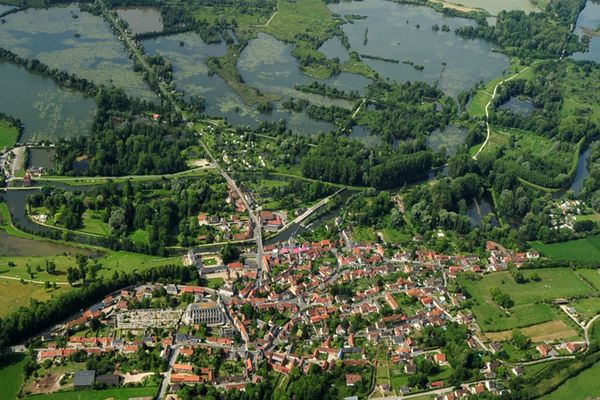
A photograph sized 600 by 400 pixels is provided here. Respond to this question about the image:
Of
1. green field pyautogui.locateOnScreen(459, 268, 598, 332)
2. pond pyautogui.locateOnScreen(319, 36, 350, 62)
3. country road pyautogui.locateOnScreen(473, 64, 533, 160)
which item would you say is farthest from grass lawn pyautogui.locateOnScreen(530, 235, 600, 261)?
pond pyautogui.locateOnScreen(319, 36, 350, 62)

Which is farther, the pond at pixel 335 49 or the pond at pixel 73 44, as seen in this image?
the pond at pixel 335 49

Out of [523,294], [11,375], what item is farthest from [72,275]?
[523,294]

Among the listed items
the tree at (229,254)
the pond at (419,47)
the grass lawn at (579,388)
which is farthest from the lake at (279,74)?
the grass lawn at (579,388)

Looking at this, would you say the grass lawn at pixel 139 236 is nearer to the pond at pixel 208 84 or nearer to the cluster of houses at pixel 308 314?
the cluster of houses at pixel 308 314

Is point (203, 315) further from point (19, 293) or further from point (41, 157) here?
point (41, 157)

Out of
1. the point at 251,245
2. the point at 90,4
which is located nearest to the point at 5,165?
the point at 251,245

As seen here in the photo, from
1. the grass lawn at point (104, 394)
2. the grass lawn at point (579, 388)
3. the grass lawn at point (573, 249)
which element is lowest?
the grass lawn at point (104, 394)

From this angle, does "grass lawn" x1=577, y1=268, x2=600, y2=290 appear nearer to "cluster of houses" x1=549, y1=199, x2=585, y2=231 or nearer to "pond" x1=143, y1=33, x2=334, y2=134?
"cluster of houses" x1=549, y1=199, x2=585, y2=231
